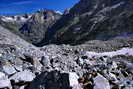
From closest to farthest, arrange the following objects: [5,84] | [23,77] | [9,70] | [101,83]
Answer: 1. [101,83]
2. [5,84]
3. [23,77]
4. [9,70]

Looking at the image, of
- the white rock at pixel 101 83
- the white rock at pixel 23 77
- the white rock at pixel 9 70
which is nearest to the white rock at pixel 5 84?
the white rock at pixel 23 77

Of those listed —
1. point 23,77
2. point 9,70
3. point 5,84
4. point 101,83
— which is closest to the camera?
point 101,83

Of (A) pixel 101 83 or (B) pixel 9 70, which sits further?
(B) pixel 9 70

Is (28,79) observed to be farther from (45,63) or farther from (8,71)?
(45,63)

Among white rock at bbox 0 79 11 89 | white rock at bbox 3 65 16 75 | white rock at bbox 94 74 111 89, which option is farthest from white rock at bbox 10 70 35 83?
white rock at bbox 94 74 111 89

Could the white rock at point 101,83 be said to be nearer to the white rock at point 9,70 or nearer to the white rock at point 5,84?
the white rock at point 5,84

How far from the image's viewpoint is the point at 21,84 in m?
9.12

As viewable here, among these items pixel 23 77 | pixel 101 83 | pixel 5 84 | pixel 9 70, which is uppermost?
pixel 9 70

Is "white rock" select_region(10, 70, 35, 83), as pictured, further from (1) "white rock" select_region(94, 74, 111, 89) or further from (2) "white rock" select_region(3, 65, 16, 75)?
(1) "white rock" select_region(94, 74, 111, 89)

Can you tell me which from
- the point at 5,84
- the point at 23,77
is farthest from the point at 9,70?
the point at 5,84

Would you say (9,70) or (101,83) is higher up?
(9,70)

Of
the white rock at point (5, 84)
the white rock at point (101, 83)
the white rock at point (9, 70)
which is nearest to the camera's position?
the white rock at point (101, 83)

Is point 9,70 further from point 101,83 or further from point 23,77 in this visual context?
A: point 101,83

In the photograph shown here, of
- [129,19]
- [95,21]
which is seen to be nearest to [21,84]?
[129,19]
